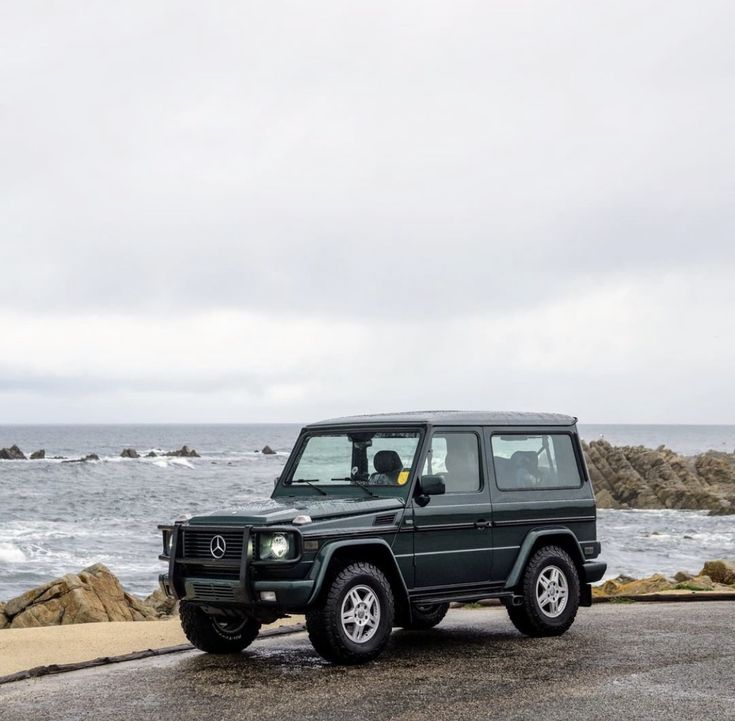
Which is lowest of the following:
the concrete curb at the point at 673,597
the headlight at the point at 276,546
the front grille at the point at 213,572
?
the concrete curb at the point at 673,597

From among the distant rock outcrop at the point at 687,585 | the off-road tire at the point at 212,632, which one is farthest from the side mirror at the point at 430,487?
the distant rock outcrop at the point at 687,585

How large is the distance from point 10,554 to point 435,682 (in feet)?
93.0

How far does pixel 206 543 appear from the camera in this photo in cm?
944

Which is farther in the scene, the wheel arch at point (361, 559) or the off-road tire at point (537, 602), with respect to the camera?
the off-road tire at point (537, 602)

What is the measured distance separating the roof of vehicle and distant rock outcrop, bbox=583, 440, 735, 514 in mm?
43256

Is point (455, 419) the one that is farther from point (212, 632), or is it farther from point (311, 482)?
point (212, 632)

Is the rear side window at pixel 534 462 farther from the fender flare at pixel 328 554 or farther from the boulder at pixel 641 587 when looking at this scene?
the boulder at pixel 641 587

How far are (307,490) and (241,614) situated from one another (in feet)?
5.04

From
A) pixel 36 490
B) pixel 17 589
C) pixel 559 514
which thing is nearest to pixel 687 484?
pixel 36 490

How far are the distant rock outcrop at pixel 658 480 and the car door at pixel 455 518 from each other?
4409cm

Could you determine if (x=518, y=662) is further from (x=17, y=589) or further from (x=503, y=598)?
(x=17, y=589)

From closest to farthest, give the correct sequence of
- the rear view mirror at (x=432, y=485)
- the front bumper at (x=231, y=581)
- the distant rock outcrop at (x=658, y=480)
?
the front bumper at (x=231, y=581) → the rear view mirror at (x=432, y=485) → the distant rock outcrop at (x=658, y=480)

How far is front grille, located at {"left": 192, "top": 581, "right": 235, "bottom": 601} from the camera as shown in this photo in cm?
915

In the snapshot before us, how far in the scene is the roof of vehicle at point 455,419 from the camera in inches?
410
